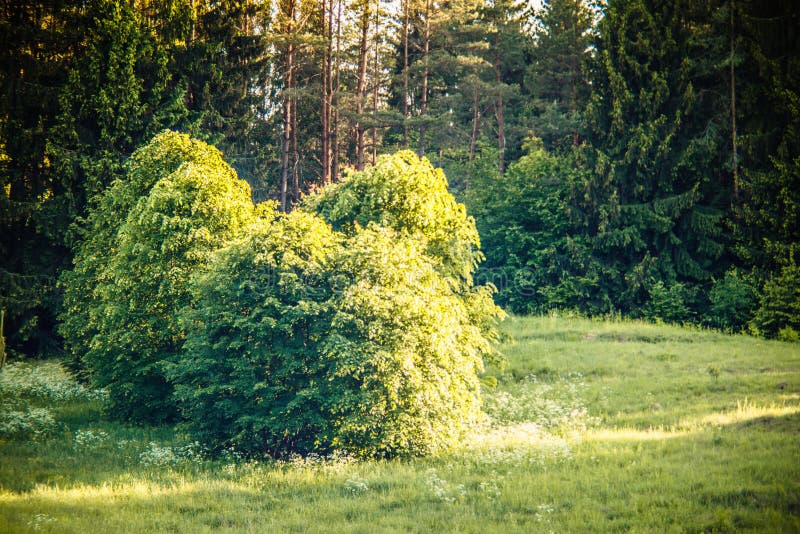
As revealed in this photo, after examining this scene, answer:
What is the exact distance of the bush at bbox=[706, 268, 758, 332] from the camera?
33.8 meters

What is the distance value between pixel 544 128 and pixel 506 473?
3672 centimetres

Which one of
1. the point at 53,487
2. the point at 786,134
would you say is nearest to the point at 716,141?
the point at 786,134

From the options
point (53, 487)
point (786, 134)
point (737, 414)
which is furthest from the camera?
point (786, 134)

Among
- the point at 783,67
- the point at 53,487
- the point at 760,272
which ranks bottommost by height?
the point at 53,487

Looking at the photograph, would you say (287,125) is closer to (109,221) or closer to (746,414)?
(109,221)

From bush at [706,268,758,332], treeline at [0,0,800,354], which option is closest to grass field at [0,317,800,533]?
bush at [706,268,758,332]

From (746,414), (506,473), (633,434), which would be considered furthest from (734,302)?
(506,473)

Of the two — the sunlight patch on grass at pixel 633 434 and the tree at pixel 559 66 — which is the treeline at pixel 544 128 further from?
the sunlight patch on grass at pixel 633 434

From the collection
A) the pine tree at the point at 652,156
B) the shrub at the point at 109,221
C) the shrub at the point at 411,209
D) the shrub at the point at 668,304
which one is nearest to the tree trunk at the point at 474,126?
the pine tree at the point at 652,156

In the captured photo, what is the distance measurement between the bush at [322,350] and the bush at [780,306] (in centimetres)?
2160

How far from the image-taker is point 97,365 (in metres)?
22.3

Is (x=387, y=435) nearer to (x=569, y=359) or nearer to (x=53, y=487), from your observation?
(x=53, y=487)

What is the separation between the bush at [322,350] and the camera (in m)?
16.2

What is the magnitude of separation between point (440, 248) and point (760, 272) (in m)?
22.4
